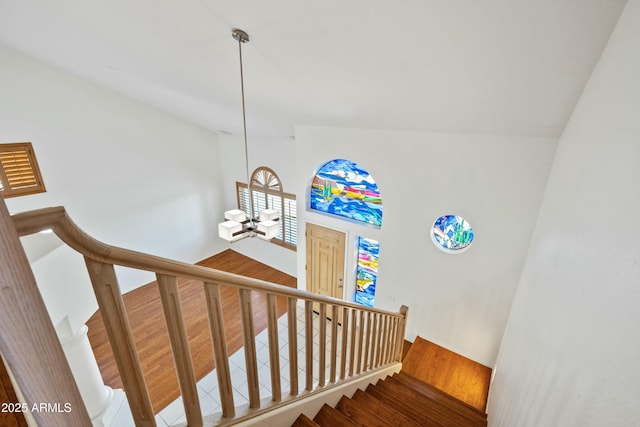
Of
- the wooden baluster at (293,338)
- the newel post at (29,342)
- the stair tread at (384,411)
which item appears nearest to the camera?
the newel post at (29,342)

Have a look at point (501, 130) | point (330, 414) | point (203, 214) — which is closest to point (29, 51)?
point (203, 214)

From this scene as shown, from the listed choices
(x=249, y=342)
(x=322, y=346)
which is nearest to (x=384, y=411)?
(x=322, y=346)

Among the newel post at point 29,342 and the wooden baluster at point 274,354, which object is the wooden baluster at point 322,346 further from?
the newel post at point 29,342

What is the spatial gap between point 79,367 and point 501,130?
4468 mm

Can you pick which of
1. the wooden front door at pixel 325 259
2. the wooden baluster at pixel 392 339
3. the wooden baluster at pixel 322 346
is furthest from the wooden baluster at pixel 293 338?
the wooden front door at pixel 325 259

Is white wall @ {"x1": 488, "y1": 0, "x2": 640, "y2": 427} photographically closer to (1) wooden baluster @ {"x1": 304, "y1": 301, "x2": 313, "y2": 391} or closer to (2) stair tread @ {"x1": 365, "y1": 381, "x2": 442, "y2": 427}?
(2) stair tread @ {"x1": 365, "y1": 381, "x2": 442, "y2": 427}

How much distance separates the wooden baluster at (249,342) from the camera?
1.22 metres

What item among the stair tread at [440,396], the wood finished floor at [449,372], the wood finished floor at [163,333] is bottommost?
the wood finished floor at [163,333]

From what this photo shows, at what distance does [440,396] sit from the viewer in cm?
278

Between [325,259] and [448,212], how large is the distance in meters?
2.14

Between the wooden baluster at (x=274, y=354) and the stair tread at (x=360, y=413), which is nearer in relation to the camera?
the wooden baluster at (x=274, y=354)

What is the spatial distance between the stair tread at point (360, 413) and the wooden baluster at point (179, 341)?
3.86ft

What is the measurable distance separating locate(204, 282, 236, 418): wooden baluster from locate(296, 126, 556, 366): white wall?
117 inches

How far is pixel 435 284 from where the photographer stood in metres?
3.73
